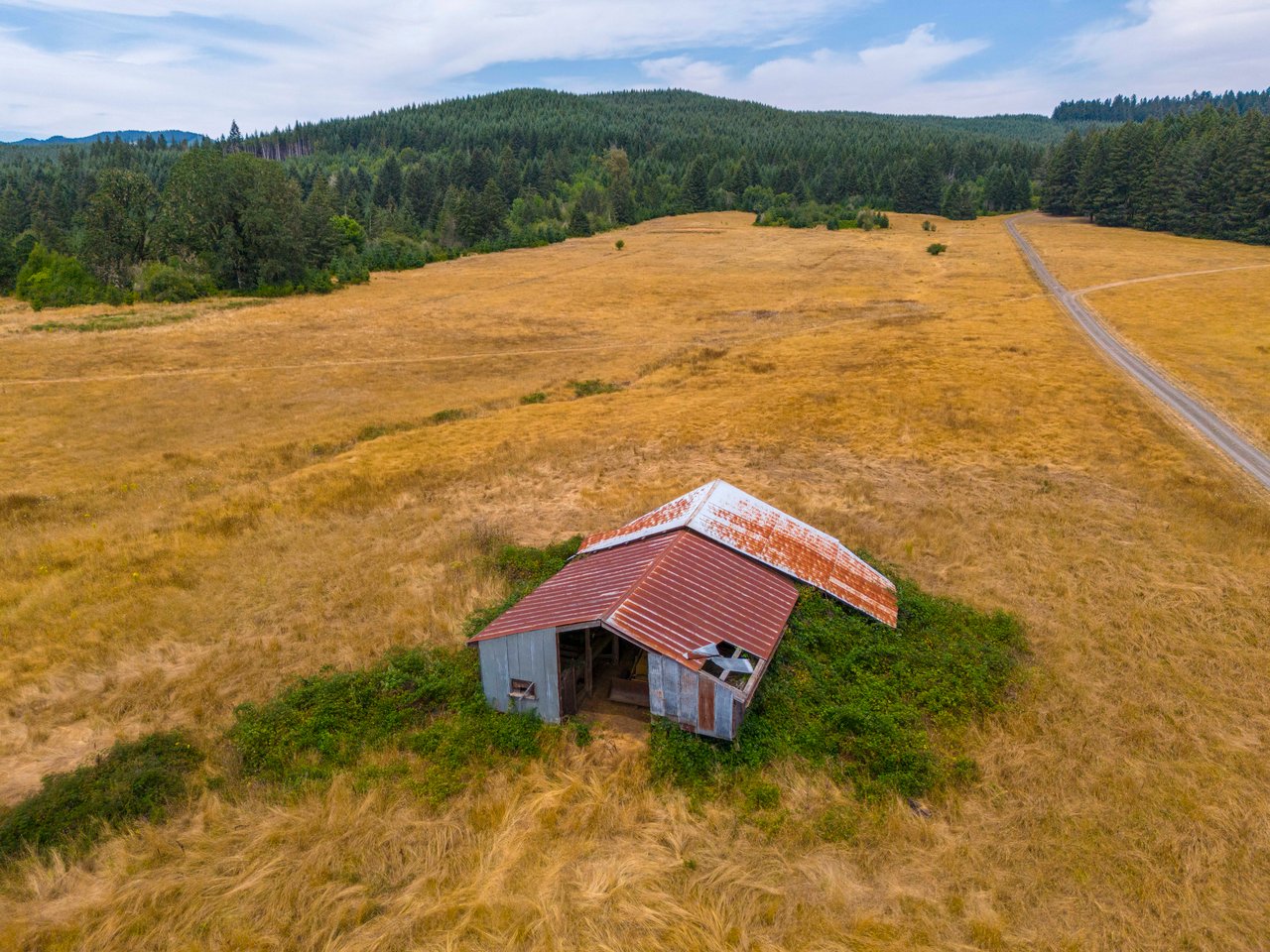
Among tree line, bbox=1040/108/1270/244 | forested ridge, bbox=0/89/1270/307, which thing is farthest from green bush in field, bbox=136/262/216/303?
tree line, bbox=1040/108/1270/244

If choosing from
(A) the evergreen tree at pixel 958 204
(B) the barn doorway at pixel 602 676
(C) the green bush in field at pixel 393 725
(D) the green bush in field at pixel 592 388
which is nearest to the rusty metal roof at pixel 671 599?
(B) the barn doorway at pixel 602 676

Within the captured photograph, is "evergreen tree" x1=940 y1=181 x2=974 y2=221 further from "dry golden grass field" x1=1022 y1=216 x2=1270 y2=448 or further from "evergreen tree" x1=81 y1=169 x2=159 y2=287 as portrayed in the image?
"evergreen tree" x1=81 y1=169 x2=159 y2=287

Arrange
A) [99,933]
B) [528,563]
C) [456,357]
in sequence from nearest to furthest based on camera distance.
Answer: [99,933] < [528,563] < [456,357]

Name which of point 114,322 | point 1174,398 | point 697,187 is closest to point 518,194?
point 697,187

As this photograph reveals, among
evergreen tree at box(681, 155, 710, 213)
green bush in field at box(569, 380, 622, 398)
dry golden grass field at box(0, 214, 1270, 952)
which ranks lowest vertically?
dry golden grass field at box(0, 214, 1270, 952)

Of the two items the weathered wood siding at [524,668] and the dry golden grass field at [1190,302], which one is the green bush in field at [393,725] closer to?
the weathered wood siding at [524,668]

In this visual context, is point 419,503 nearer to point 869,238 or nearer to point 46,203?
Answer: point 869,238

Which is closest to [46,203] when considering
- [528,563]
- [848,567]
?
[528,563]
